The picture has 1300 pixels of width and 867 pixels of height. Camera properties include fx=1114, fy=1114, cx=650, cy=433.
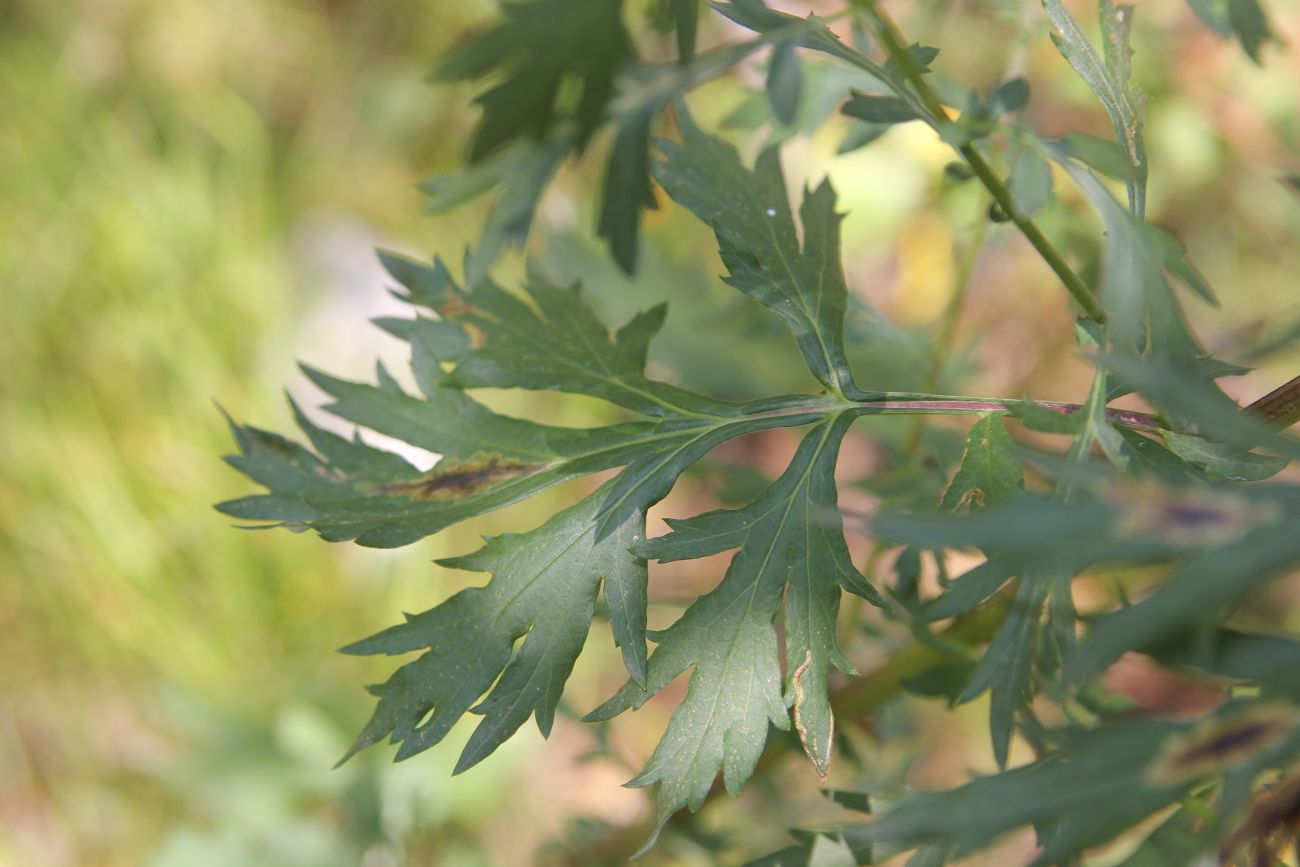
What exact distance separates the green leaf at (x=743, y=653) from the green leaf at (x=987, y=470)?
77mm

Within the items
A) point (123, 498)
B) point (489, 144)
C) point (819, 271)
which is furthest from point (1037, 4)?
point (123, 498)

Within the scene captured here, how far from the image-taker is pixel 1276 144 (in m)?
2.51

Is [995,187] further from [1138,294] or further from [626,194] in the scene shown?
[626,194]

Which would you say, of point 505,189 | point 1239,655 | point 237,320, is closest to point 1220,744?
point 1239,655

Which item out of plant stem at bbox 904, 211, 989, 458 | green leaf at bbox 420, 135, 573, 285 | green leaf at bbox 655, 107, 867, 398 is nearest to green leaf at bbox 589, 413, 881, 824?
green leaf at bbox 655, 107, 867, 398

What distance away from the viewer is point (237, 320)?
2514 mm

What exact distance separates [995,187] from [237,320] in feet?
7.15

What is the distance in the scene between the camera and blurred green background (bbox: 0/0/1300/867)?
2.17 m

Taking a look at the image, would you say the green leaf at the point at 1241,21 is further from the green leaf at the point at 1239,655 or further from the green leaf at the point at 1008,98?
the green leaf at the point at 1239,655

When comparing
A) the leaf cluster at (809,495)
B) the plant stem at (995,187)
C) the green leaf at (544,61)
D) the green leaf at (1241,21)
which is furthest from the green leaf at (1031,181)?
the green leaf at (544,61)

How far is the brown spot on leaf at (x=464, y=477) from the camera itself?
0.75 metres

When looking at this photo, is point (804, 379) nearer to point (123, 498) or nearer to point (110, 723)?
point (123, 498)

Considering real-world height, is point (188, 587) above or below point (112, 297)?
below

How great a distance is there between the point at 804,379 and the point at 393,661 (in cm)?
97
